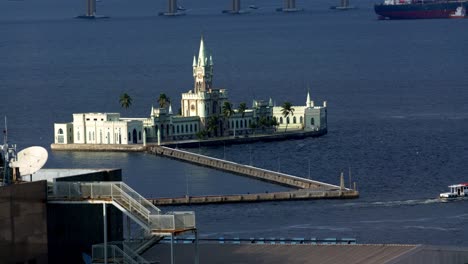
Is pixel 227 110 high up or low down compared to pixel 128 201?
down

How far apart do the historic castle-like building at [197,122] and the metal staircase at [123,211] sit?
10731 centimetres

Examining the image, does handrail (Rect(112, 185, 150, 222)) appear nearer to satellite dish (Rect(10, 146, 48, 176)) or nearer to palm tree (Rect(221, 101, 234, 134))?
satellite dish (Rect(10, 146, 48, 176))

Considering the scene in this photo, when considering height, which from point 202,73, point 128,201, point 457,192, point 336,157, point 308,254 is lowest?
point 336,157

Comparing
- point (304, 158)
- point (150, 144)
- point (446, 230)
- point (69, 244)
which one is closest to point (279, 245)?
point (69, 244)

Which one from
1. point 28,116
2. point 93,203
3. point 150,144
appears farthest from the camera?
point 28,116

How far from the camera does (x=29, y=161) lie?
30781 millimetres

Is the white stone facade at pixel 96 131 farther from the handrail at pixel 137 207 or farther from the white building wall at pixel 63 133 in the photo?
the handrail at pixel 137 207

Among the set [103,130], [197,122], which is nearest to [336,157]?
[103,130]

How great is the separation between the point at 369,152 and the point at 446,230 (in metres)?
47.6

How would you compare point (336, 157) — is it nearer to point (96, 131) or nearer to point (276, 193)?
point (96, 131)

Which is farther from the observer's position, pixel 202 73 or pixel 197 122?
pixel 202 73

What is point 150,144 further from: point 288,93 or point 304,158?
point 288,93

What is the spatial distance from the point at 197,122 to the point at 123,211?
378ft

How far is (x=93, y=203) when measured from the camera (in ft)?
101
